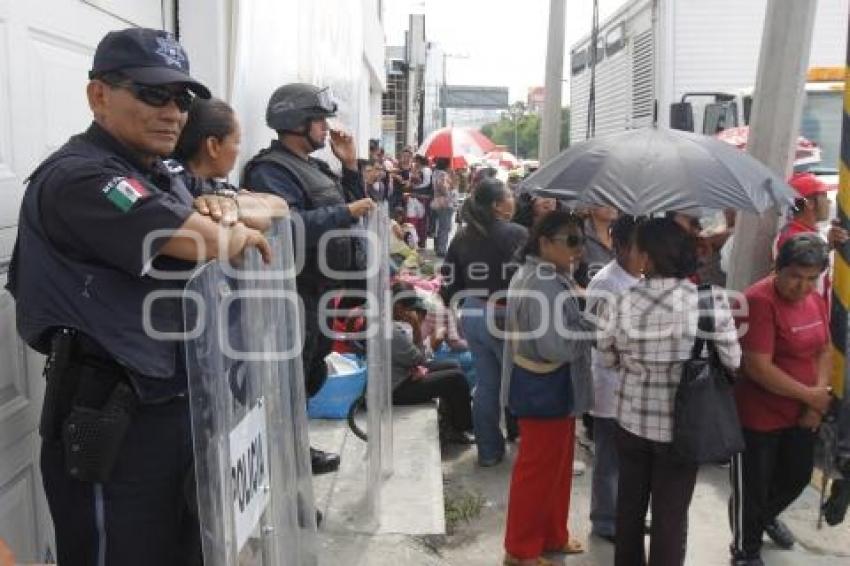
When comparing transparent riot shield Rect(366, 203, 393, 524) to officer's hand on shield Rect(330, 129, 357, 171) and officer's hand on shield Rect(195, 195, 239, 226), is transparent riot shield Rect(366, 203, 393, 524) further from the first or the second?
officer's hand on shield Rect(195, 195, 239, 226)

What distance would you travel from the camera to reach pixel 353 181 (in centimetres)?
407

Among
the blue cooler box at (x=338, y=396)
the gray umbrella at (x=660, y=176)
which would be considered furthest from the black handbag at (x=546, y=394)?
the blue cooler box at (x=338, y=396)

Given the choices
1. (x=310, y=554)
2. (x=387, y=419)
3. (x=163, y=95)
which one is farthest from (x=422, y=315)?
(x=163, y=95)

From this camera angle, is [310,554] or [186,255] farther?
[310,554]

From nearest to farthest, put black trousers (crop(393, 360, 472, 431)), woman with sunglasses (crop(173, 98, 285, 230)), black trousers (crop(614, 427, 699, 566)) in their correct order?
woman with sunglasses (crop(173, 98, 285, 230)), black trousers (crop(614, 427, 699, 566)), black trousers (crop(393, 360, 472, 431))

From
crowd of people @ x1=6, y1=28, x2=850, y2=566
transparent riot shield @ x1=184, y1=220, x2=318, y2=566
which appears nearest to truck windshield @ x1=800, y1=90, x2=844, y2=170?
crowd of people @ x1=6, y1=28, x2=850, y2=566

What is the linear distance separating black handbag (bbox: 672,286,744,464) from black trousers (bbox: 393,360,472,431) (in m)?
2.46

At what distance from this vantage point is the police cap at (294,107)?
3.48 m

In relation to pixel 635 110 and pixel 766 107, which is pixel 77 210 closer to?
pixel 766 107

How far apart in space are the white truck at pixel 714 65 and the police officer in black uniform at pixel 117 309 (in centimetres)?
729

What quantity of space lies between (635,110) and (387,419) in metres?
9.09

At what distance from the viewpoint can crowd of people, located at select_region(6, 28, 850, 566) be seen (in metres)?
1.80

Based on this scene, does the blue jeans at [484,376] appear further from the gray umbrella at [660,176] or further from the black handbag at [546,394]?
the gray umbrella at [660,176]

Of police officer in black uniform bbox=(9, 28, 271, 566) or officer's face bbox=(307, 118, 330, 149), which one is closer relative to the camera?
police officer in black uniform bbox=(9, 28, 271, 566)
